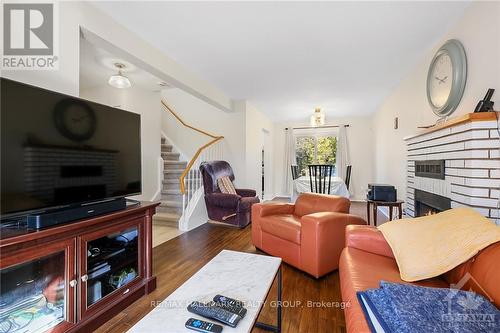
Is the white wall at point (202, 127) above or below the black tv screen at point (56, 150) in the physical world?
above

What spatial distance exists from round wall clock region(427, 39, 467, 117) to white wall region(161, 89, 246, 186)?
3086 mm

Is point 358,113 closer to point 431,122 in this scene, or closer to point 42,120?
point 431,122

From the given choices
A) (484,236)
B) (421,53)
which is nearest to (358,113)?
(421,53)

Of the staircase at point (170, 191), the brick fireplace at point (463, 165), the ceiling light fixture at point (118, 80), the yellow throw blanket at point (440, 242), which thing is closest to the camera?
the yellow throw blanket at point (440, 242)

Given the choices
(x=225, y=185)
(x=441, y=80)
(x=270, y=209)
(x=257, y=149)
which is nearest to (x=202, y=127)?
(x=257, y=149)

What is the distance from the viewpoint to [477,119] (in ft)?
5.23

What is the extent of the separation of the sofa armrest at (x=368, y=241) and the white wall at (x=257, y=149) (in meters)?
3.27

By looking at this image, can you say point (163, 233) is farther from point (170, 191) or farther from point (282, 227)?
point (282, 227)

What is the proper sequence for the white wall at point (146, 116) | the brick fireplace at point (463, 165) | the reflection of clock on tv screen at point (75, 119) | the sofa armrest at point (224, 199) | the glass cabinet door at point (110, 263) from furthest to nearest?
the white wall at point (146, 116) < the sofa armrest at point (224, 199) < the brick fireplace at point (463, 165) < the glass cabinet door at point (110, 263) < the reflection of clock on tv screen at point (75, 119)

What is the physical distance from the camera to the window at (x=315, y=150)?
672 centimetres

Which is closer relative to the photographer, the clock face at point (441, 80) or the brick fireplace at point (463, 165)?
the brick fireplace at point (463, 165)

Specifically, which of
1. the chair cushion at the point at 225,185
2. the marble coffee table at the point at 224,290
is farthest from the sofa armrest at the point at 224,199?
the marble coffee table at the point at 224,290

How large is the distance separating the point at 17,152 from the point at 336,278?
2.47 metres

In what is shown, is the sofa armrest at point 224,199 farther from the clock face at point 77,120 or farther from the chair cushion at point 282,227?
the clock face at point 77,120
